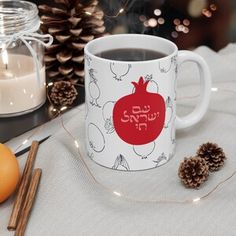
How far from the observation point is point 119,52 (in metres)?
0.66

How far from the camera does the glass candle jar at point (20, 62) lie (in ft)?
2.47

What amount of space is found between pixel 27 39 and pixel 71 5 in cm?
17

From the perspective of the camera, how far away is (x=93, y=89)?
2.04ft

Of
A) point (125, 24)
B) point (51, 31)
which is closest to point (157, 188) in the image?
point (51, 31)

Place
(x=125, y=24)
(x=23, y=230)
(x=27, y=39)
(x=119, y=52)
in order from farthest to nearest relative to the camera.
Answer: (x=125, y=24) < (x=27, y=39) < (x=119, y=52) < (x=23, y=230)

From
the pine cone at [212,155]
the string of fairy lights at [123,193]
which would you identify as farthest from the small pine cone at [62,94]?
the pine cone at [212,155]

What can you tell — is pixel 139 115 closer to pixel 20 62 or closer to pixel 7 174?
pixel 7 174

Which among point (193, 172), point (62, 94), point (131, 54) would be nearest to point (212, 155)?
point (193, 172)

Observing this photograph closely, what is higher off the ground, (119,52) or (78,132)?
(119,52)

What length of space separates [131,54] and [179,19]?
0.43m

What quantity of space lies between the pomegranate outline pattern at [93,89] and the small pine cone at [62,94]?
0.17 meters

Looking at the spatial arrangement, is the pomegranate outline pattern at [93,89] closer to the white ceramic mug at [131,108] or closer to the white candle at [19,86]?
the white ceramic mug at [131,108]

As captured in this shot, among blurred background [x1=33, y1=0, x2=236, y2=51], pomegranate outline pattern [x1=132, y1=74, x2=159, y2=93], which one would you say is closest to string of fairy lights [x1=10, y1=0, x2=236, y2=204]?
blurred background [x1=33, y1=0, x2=236, y2=51]

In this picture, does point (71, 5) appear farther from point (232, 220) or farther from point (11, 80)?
point (232, 220)
